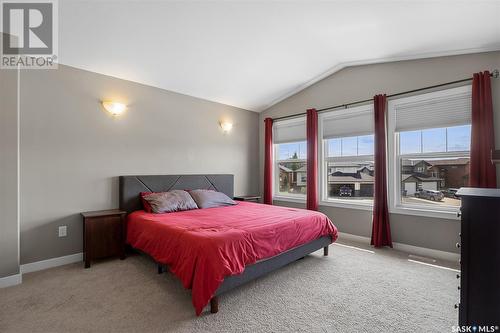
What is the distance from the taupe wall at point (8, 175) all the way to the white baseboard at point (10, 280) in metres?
0.04

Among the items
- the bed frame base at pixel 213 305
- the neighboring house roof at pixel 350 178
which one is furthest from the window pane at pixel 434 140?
the bed frame base at pixel 213 305

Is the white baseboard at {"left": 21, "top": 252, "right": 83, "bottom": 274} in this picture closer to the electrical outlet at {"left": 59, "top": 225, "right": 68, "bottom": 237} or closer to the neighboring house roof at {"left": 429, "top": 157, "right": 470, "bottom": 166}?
the electrical outlet at {"left": 59, "top": 225, "right": 68, "bottom": 237}

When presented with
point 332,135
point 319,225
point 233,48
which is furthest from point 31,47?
point 332,135

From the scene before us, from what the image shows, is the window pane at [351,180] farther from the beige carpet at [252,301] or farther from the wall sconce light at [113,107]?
the wall sconce light at [113,107]

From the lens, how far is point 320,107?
433cm

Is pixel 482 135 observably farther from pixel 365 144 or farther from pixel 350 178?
pixel 350 178

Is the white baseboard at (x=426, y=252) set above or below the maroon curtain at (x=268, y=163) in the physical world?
below

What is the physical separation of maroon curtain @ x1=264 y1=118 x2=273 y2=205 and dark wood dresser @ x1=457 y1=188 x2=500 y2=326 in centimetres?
387

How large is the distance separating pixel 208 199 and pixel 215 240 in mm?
1855

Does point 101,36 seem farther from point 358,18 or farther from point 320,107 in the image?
point 320,107

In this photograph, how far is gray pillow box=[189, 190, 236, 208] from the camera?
3.71 meters

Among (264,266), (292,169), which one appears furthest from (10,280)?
(292,169)

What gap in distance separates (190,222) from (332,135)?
2.99 meters

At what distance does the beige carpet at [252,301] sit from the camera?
1.79 metres
